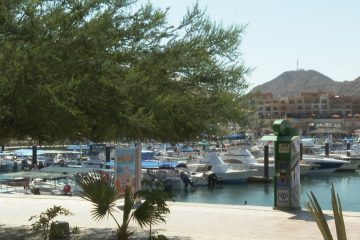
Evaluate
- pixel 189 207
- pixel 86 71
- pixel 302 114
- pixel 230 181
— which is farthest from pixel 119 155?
pixel 302 114

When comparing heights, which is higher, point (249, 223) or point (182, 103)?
point (182, 103)

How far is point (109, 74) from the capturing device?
9.14m

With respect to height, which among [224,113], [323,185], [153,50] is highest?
[153,50]

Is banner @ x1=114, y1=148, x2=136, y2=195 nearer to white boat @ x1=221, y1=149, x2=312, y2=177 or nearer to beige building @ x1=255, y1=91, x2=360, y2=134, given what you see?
white boat @ x1=221, y1=149, x2=312, y2=177

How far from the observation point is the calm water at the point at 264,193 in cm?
3944

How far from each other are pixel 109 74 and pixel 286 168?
764 cm

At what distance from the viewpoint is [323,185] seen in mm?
51500

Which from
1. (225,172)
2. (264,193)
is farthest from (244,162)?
(264,193)

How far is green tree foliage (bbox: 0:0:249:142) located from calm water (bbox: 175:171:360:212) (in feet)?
85.2

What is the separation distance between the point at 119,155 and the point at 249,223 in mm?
5610

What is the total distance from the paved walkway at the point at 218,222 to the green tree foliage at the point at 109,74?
2.61 m

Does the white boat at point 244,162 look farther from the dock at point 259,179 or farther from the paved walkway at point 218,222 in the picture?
the paved walkway at point 218,222

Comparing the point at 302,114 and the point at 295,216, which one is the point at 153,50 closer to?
the point at 295,216

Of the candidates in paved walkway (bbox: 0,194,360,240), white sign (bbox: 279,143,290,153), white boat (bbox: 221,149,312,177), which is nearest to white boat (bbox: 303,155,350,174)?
white boat (bbox: 221,149,312,177)
